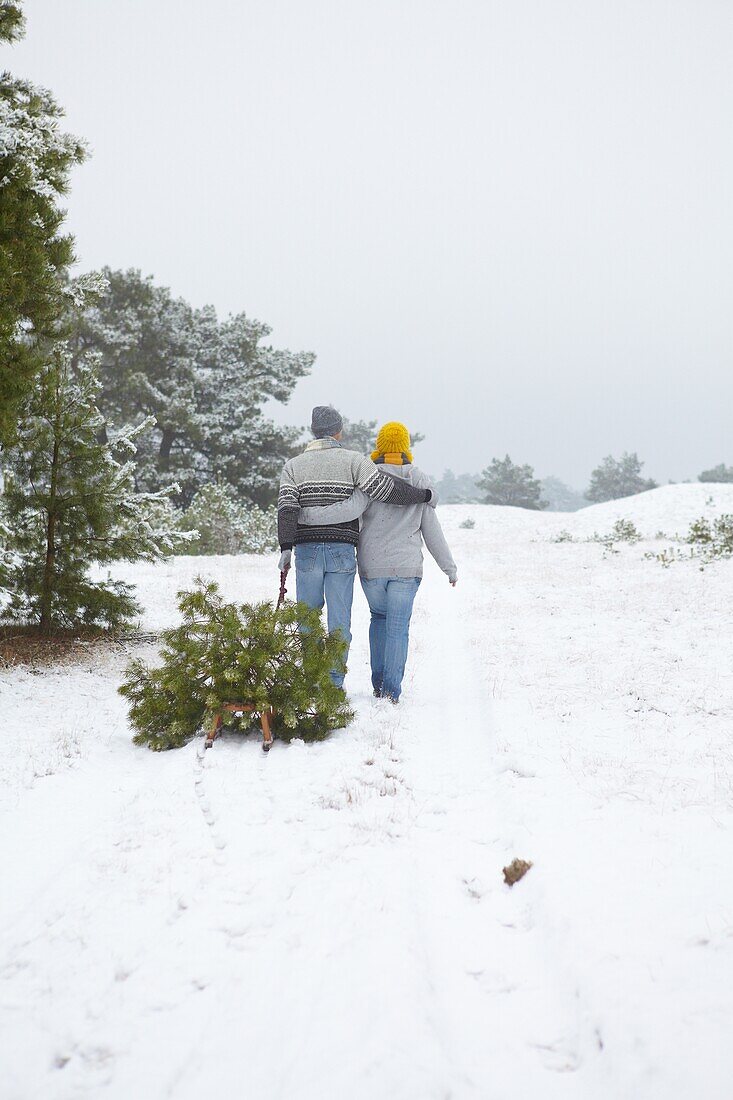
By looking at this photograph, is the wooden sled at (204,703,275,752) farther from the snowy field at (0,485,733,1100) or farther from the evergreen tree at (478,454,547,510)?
the evergreen tree at (478,454,547,510)

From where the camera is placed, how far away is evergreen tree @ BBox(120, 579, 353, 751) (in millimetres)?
4727

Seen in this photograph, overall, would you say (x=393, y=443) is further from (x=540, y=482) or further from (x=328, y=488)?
(x=540, y=482)

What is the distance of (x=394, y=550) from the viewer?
18.6 feet

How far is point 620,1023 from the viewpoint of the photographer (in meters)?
2.10

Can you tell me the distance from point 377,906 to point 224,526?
19826 mm

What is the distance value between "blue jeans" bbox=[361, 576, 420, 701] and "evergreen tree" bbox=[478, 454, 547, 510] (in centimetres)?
6259

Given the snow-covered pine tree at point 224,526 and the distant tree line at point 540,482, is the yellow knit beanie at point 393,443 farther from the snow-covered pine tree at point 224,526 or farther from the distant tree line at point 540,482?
the distant tree line at point 540,482

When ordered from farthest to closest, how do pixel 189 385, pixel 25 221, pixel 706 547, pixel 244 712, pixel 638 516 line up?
pixel 638 516
pixel 189 385
pixel 706 547
pixel 25 221
pixel 244 712

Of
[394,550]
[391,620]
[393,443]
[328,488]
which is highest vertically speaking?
[393,443]

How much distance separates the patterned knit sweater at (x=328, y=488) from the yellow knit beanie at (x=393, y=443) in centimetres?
34

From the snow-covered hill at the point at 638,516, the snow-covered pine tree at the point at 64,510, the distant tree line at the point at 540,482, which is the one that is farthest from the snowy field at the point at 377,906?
the distant tree line at the point at 540,482

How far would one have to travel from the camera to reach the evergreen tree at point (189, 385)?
2661 centimetres

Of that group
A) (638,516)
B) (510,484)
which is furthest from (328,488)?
(510,484)

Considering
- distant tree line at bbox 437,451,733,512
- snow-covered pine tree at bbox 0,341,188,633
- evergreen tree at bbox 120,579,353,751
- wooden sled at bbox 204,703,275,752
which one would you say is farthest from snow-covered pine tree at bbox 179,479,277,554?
distant tree line at bbox 437,451,733,512
